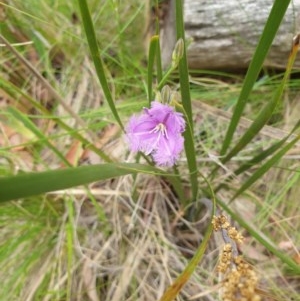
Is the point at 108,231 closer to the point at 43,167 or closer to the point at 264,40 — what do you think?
the point at 43,167

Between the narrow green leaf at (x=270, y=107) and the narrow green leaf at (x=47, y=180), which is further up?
the narrow green leaf at (x=47, y=180)

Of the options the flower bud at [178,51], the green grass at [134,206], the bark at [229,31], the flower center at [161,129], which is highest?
the flower bud at [178,51]

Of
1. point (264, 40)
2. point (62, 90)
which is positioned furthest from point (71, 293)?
point (264, 40)

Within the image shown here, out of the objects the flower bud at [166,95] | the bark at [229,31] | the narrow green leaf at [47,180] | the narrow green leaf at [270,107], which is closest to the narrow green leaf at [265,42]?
the narrow green leaf at [270,107]

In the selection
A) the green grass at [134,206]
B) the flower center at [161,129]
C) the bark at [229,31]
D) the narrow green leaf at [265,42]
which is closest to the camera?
the narrow green leaf at [265,42]

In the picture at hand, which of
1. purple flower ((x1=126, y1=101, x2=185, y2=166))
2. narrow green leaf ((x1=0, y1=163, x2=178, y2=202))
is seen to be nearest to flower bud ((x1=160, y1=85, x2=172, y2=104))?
purple flower ((x1=126, y1=101, x2=185, y2=166))

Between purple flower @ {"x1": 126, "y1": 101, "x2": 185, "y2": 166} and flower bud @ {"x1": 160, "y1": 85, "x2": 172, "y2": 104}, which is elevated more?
flower bud @ {"x1": 160, "y1": 85, "x2": 172, "y2": 104}

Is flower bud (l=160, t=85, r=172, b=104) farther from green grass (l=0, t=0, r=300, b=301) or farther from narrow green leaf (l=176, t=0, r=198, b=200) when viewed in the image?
green grass (l=0, t=0, r=300, b=301)

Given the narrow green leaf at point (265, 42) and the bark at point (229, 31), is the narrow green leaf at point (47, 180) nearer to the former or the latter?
the narrow green leaf at point (265, 42)
